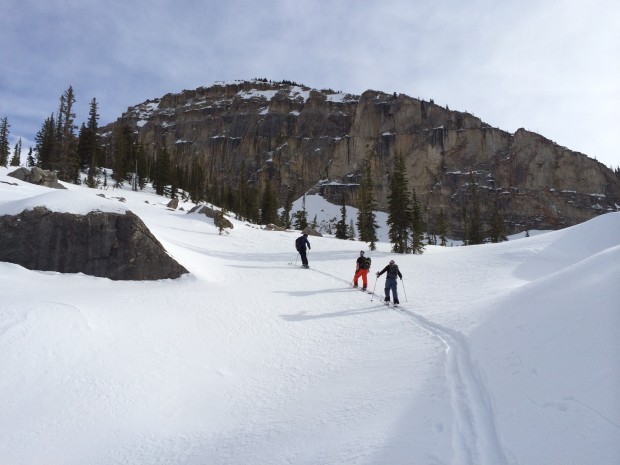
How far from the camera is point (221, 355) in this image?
795cm

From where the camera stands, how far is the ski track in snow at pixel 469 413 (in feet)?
12.0

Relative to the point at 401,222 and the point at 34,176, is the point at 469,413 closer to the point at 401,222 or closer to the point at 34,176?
the point at 401,222

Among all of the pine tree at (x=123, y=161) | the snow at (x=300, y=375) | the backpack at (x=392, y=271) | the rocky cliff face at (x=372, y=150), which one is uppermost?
the rocky cliff face at (x=372, y=150)

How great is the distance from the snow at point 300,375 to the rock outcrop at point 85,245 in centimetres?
45

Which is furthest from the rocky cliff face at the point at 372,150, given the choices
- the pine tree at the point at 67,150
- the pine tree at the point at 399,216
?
the pine tree at the point at 399,216

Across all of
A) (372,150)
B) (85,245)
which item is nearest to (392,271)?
(85,245)

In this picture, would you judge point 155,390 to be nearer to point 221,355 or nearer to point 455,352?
point 221,355

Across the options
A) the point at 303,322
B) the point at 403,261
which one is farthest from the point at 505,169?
the point at 303,322

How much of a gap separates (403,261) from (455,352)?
1560 cm

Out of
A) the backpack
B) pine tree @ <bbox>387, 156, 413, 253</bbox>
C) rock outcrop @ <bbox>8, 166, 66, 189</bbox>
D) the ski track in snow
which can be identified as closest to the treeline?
pine tree @ <bbox>387, 156, 413, 253</bbox>

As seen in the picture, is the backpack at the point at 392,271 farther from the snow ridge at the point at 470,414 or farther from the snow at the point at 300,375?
the snow ridge at the point at 470,414

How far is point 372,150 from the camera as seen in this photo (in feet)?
419

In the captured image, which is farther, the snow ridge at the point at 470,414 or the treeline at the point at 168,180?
the treeline at the point at 168,180

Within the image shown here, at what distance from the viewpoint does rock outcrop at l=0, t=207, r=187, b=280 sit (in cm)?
1102
